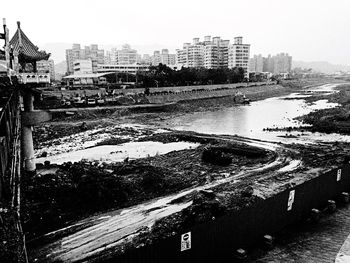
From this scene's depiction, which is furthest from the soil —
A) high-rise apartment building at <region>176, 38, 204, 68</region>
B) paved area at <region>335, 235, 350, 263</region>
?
high-rise apartment building at <region>176, 38, 204, 68</region>

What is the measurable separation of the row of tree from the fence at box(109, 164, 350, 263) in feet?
244

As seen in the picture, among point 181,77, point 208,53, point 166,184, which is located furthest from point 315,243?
point 208,53

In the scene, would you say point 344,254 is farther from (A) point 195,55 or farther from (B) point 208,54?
(A) point 195,55

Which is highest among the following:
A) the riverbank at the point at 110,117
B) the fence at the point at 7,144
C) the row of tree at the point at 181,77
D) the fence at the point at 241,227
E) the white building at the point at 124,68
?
the white building at the point at 124,68

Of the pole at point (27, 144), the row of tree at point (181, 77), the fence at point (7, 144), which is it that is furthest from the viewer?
the row of tree at point (181, 77)

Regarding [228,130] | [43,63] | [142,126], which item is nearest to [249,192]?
[228,130]

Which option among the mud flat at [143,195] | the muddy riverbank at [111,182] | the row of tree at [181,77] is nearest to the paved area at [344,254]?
the mud flat at [143,195]

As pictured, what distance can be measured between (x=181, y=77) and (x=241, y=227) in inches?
3350

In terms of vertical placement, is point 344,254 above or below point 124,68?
below

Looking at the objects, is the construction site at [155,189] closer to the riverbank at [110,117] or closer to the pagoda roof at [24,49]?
the pagoda roof at [24,49]

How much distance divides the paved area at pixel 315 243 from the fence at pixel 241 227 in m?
0.59

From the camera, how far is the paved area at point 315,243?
1144 centimetres

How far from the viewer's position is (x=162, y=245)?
9188mm

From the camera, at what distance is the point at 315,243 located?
12.5 m
